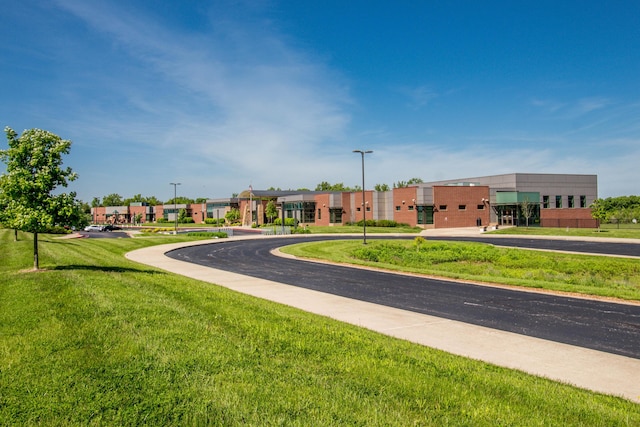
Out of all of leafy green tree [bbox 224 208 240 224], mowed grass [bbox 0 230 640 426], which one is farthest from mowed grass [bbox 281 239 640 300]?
leafy green tree [bbox 224 208 240 224]

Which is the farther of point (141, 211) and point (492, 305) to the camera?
point (141, 211)

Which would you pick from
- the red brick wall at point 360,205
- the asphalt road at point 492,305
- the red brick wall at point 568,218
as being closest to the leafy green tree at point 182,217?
the red brick wall at point 360,205

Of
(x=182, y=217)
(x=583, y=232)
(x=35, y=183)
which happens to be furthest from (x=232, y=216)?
(x=35, y=183)

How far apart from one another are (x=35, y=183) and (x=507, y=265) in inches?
970

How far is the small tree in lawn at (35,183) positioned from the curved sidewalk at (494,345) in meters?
8.14

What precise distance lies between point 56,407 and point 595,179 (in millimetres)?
78501

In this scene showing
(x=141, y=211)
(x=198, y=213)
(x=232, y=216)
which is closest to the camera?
(x=232, y=216)

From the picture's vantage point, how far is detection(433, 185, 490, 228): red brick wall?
62.9 m

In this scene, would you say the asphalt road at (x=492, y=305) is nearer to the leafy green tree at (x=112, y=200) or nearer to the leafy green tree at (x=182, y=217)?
the leafy green tree at (x=182, y=217)

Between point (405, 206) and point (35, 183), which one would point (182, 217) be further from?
point (35, 183)

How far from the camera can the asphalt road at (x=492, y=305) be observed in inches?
396

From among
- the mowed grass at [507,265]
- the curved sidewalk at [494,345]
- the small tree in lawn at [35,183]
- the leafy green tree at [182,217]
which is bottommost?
the mowed grass at [507,265]

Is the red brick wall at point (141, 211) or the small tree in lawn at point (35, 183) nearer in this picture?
the small tree in lawn at point (35, 183)

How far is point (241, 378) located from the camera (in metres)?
5.86
